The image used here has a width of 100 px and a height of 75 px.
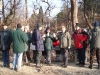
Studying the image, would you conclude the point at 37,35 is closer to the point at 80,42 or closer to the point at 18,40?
the point at 18,40

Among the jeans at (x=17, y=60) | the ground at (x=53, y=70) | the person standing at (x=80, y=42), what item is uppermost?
the person standing at (x=80, y=42)

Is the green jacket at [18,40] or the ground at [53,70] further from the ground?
the green jacket at [18,40]

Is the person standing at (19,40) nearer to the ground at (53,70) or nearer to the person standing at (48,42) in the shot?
the ground at (53,70)

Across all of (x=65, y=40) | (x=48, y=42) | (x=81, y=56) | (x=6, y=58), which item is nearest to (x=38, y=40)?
(x=48, y=42)

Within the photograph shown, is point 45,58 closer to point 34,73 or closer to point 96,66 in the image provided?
point 34,73

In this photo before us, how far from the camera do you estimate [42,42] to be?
10.1 meters

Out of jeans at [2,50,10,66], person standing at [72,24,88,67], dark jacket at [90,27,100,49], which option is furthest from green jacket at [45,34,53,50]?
dark jacket at [90,27,100,49]

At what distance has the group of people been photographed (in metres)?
9.63

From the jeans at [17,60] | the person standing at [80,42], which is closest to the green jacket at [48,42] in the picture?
the person standing at [80,42]

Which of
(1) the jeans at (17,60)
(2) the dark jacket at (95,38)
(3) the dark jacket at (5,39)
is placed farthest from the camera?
(3) the dark jacket at (5,39)

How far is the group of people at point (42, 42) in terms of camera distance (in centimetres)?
963

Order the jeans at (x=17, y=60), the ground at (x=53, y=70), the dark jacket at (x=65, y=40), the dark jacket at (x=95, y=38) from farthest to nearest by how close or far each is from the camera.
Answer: the dark jacket at (x=65, y=40) < the jeans at (x=17, y=60) < the dark jacket at (x=95, y=38) < the ground at (x=53, y=70)

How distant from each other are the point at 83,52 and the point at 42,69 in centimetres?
207

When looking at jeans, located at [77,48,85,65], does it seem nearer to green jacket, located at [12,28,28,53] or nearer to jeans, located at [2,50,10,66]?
green jacket, located at [12,28,28,53]
